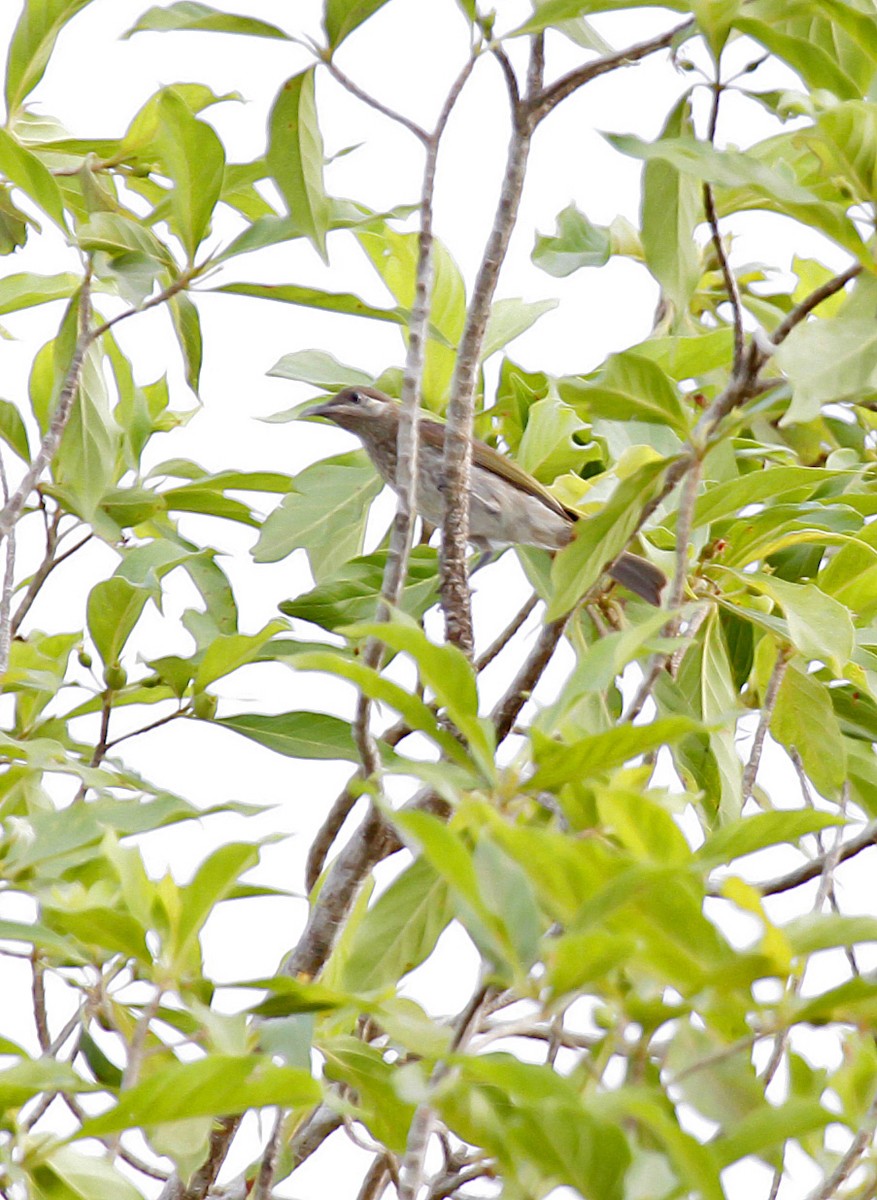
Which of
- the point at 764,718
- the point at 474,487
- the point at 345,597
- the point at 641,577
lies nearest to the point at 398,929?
the point at 764,718

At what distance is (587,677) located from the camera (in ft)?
4.98

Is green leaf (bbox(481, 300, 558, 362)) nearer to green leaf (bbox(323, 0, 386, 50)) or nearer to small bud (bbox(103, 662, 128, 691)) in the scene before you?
small bud (bbox(103, 662, 128, 691))

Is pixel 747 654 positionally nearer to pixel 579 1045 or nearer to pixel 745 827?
pixel 579 1045

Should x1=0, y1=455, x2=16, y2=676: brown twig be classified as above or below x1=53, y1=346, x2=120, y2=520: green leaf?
below

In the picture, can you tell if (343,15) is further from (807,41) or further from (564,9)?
(807,41)

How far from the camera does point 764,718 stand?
2.36 m

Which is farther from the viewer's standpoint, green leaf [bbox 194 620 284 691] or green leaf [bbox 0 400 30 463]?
green leaf [bbox 0 400 30 463]

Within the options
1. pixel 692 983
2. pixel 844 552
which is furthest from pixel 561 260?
pixel 692 983

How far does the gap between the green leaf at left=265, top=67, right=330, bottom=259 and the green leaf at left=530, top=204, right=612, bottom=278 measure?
369 mm

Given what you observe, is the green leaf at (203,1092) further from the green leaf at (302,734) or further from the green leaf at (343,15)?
the green leaf at (343,15)

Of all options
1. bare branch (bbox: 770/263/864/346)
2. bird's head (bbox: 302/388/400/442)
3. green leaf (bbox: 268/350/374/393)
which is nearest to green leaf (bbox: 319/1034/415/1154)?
bare branch (bbox: 770/263/864/346)

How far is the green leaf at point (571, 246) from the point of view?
226 cm

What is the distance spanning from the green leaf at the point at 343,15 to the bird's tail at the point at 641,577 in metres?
1.56

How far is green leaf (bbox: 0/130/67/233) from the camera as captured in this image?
238 centimetres
